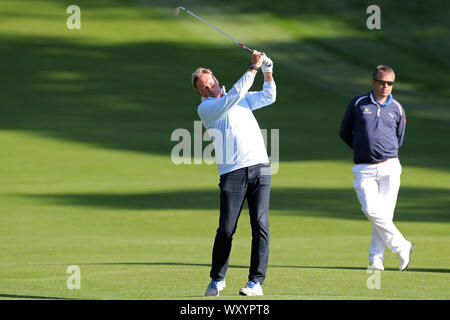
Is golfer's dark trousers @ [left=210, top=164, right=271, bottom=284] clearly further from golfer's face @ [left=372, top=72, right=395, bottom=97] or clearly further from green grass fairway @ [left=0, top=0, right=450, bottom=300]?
golfer's face @ [left=372, top=72, right=395, bottom=97]

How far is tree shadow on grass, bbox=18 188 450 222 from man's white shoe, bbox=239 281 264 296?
8.94 metres

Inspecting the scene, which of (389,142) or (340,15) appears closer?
(389,142)

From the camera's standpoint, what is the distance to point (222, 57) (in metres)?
40.9

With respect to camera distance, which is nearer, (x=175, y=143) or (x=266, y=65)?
(x=266, y=65)

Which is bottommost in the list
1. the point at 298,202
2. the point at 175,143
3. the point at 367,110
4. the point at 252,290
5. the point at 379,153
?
the point at 298,202

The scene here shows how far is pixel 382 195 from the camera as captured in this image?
11.7 meters

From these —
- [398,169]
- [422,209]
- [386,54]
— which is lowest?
[422,209]

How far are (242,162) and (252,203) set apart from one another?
1.25 ft

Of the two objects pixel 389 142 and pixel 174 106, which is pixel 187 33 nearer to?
pixel 174 106

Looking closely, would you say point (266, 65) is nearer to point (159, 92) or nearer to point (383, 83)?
point (383, 83)

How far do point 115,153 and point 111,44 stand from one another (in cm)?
1518

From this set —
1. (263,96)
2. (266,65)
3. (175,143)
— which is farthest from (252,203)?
(175,143)

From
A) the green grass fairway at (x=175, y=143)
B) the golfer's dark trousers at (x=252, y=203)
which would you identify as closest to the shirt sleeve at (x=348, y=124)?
the green grass fairway at (x=175, y=143)

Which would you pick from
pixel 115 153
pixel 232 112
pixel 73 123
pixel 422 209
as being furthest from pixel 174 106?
pixel 232 112
